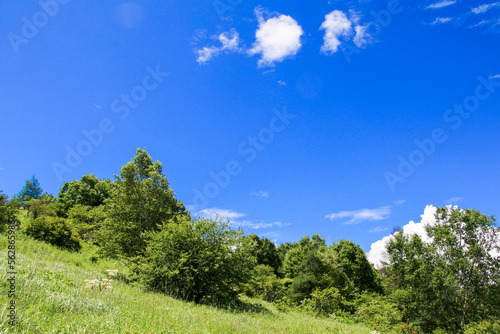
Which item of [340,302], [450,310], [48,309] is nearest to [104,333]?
[48,309]

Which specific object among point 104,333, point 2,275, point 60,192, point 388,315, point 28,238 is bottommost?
point 388,315

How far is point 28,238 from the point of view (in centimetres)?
1959

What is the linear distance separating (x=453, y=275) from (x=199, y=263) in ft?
83.8

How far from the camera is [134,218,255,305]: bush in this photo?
546 inches

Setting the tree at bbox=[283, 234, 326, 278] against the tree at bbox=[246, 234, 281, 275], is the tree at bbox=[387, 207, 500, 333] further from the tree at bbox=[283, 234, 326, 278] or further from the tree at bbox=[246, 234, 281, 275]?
the tree at bbox=[246, 234, 281, 275]

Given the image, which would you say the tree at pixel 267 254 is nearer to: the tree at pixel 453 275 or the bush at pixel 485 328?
the tree at pixel 453 275

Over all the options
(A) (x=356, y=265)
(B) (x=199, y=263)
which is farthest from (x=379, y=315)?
(B) (x=199, y=263)

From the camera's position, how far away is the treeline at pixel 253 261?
14508 millimetres

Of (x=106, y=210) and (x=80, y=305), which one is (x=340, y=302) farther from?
(x=80, y=305)

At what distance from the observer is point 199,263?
14.1 meters

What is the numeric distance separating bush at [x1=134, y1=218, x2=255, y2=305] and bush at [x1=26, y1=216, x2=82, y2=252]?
34.4 feet

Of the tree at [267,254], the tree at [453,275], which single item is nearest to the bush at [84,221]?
the tree at [267,254]

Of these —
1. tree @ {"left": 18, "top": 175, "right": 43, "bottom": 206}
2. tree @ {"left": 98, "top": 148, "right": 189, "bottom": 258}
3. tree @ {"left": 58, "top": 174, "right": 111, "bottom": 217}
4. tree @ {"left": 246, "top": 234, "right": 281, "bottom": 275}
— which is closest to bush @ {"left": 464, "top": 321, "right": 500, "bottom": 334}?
tree @ {"left": 98, "top": 148, "right": 189, "bottom": 258}

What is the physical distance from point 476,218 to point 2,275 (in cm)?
3463
